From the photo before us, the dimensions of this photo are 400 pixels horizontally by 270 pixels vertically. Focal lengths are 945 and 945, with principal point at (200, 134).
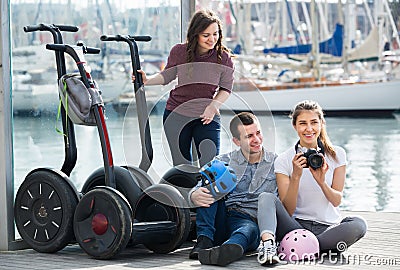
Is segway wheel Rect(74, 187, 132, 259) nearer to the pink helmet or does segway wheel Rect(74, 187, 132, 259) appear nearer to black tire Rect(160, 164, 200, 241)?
black tire Rect(160, 164, 200, 241)

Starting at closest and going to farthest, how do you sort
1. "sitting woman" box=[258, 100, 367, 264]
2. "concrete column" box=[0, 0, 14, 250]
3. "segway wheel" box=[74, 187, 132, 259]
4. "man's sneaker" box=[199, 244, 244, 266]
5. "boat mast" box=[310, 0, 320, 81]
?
"man's sneaker" box=[199, 244, 244, 266], "segway wheel" box=[74, 187, 132, 259], "sitting woman" box=[258, 100, 367, 264], "concrete column" box=[0, 0, 14, 250], "boat mast" box=[310, 0, 320, 81]

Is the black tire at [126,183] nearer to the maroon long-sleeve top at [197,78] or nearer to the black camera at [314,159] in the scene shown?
the maroon long-sleeve top at [197,78]

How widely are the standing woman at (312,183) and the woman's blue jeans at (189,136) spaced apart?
561 mm

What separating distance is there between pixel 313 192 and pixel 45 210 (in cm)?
134

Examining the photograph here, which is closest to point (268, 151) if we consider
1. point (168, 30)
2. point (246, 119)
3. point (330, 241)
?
point (246, 119)

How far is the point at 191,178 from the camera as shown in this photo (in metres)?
5.09

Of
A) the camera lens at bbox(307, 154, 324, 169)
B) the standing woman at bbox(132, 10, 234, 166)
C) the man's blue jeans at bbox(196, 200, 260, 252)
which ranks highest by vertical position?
the standing woman at bbox(132, 10, 234, 166)

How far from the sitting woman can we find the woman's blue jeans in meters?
0.56

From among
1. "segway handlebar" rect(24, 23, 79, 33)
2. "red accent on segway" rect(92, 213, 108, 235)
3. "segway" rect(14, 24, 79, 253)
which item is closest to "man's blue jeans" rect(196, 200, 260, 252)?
"red accent on segway" rect(92, 213, 108, 235)

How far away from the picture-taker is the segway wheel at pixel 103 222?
4445mm

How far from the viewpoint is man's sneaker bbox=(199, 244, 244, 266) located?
434 centimetres

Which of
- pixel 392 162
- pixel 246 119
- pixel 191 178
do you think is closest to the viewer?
pixel 246 119

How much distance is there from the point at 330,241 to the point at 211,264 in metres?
0.61

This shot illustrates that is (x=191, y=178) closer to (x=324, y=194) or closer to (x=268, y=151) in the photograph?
(x=268, y=151)
